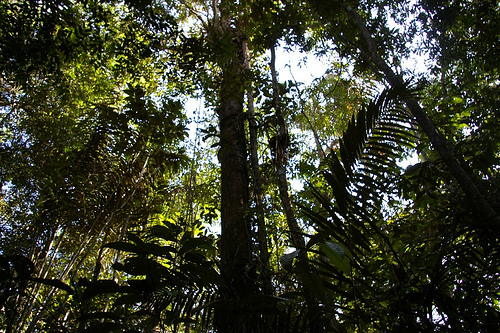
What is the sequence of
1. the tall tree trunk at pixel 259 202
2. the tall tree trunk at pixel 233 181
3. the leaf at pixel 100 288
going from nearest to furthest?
1. the leaf at pixel 100 288
2. the tall tree trunk at pixel 259 202
3. the tall tree trunk at pixel 233 181

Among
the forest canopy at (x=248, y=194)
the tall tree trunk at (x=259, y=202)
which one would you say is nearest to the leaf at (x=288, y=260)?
the forest canopy at (x=248, y=194)

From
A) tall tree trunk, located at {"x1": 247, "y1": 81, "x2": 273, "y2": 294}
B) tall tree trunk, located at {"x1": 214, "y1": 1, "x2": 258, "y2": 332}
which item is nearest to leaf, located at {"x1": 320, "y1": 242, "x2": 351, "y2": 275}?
tall tree trunk, located at {"x1": 247, "y1": 81, "x2": 273, "y2": 294}

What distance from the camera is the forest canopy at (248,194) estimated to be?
109cm

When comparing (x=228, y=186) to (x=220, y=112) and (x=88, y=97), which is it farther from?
(x=88, y=97)

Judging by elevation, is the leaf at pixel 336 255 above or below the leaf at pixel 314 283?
above

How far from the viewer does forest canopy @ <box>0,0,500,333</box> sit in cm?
109

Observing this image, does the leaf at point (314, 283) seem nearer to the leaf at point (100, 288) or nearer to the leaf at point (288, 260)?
the leaf at point (288, 260)

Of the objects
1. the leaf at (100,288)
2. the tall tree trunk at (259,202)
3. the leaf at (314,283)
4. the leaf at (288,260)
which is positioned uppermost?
the tall tree trunk at (259,202)

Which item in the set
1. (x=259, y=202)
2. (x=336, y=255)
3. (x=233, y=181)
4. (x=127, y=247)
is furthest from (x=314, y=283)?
(x=233, y=181)

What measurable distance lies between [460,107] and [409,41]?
141 inches

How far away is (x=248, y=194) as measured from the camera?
2.81 m

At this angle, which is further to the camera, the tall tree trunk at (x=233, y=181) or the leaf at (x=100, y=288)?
the tall tree trunk at (x=233, y=181)

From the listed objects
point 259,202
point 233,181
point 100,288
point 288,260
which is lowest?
point 100,288

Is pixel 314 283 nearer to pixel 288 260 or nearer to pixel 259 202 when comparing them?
pixel 288 260
